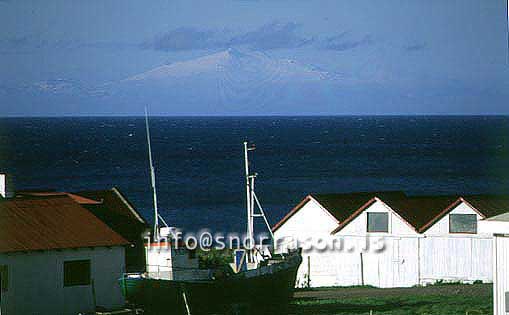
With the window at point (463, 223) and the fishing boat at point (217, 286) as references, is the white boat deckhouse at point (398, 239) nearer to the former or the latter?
the window at point (463, 223)

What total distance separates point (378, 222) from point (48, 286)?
20.6 feet

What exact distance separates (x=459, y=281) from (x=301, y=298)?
2.26 meters

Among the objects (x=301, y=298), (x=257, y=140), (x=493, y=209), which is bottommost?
(x=301, y=298)

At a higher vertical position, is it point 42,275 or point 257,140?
point 257,140

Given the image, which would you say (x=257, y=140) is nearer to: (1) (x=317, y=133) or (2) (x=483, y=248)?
(1) (x=317, y=133)

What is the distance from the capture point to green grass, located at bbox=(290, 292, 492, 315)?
11750 millimetres

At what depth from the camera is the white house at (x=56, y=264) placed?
34.1 ft

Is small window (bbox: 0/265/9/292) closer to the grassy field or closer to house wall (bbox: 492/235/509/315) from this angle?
the grassy field

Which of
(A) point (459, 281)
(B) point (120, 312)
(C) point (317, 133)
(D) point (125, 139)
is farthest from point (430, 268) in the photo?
(C) point (317, 133)

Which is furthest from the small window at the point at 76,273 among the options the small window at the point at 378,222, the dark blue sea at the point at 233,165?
the dark blue sea at the point at 233,165

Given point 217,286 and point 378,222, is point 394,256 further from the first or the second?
point 217,286

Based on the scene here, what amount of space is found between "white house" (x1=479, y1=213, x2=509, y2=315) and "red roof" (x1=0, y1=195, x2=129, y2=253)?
4549 millimetres

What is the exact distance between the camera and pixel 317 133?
7281cm

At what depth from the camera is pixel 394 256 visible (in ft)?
50.4
